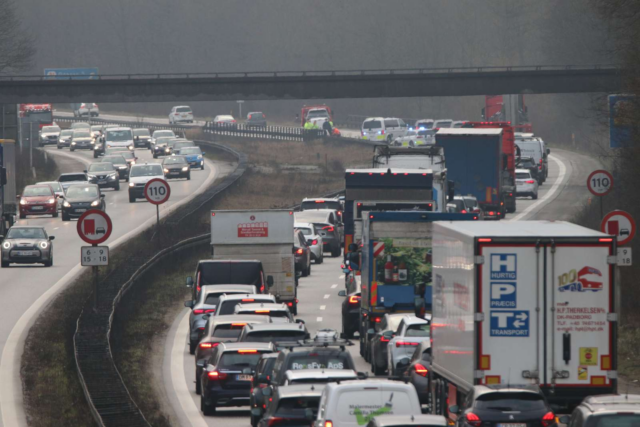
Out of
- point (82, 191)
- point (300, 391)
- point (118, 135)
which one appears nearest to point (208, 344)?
point (300, 391)

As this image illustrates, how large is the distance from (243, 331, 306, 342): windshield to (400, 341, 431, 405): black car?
1.99m

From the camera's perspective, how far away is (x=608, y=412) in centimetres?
1136

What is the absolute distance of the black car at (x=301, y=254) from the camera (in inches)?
1474

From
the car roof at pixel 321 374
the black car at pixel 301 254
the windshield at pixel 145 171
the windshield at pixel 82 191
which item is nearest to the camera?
the car roof at pixel 321 374

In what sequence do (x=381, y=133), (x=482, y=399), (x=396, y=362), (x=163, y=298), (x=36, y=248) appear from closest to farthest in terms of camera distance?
(x=482, y=399) < (x=396, y=362) < (x=163, y=298) < (x=36, y=248) < (x=381, y=133)

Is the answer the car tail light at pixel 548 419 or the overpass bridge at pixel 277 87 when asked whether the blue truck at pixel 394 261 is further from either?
the overpass bridge at pixel 277 87

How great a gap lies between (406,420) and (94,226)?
13511 millimetres

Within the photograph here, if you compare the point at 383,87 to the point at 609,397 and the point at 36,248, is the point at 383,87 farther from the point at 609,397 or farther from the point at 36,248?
the point at 609,397

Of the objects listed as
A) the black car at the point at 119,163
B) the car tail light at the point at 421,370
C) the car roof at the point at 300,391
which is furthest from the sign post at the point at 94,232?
the black car at the point at 119,163

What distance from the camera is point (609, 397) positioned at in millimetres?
11984

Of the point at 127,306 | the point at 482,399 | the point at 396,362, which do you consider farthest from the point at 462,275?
the point at 127,306

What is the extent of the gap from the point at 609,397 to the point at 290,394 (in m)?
3.87

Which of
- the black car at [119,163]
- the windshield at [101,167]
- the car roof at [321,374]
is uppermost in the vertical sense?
the black car at [119,163]

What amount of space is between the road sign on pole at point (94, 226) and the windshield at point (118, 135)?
64.1 meters
